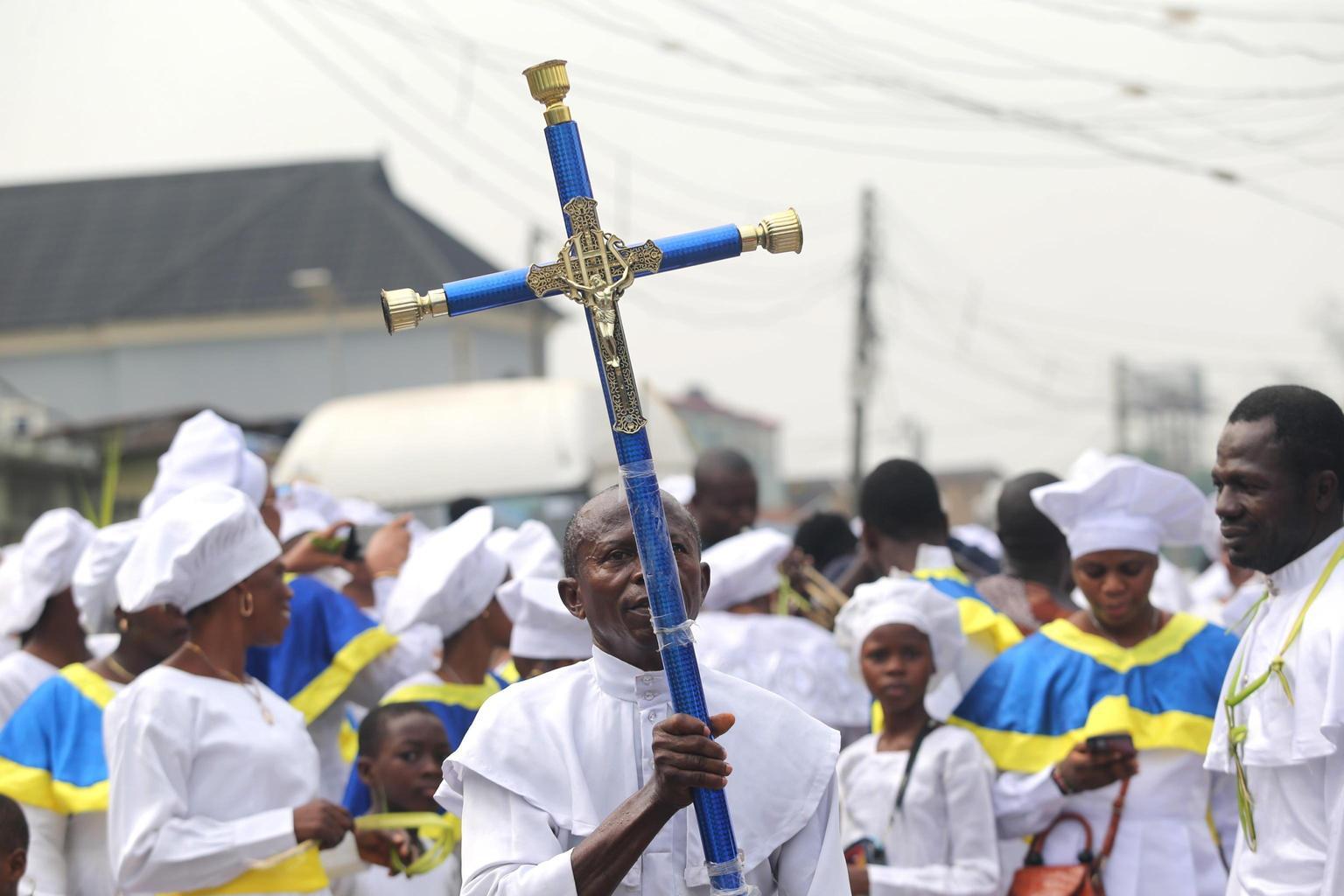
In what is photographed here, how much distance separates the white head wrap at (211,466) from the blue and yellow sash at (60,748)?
114 centimetres

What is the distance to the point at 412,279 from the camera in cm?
4922

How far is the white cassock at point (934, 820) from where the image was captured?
5414mm

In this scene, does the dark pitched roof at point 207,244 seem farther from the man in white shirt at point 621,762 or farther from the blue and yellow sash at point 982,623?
the man in white shirt at point 621,762

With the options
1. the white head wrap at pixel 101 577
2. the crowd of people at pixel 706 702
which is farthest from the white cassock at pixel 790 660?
the white head wrap at pixel 101 577

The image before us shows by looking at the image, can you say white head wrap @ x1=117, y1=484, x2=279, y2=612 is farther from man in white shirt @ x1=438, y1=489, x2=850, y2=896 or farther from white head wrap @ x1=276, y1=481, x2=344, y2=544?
white head wrap @ x1=276, y1=481, x2=344, y2=544

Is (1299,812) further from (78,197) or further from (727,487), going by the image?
(78,197)

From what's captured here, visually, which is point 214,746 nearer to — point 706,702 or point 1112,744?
point 706,702

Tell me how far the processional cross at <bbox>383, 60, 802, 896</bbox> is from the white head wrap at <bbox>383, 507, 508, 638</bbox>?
3.27 m

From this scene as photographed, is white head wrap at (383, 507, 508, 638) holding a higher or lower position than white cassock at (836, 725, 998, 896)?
higher

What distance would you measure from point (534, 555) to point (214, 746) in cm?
238

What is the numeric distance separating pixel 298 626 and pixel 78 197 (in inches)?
2122

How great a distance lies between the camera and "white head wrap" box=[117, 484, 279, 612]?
16.4ft

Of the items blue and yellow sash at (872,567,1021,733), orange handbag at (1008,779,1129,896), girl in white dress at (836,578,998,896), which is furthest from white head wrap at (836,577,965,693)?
orange handbag at (1008,779,1129,896)

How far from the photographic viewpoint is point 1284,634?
4.46m
